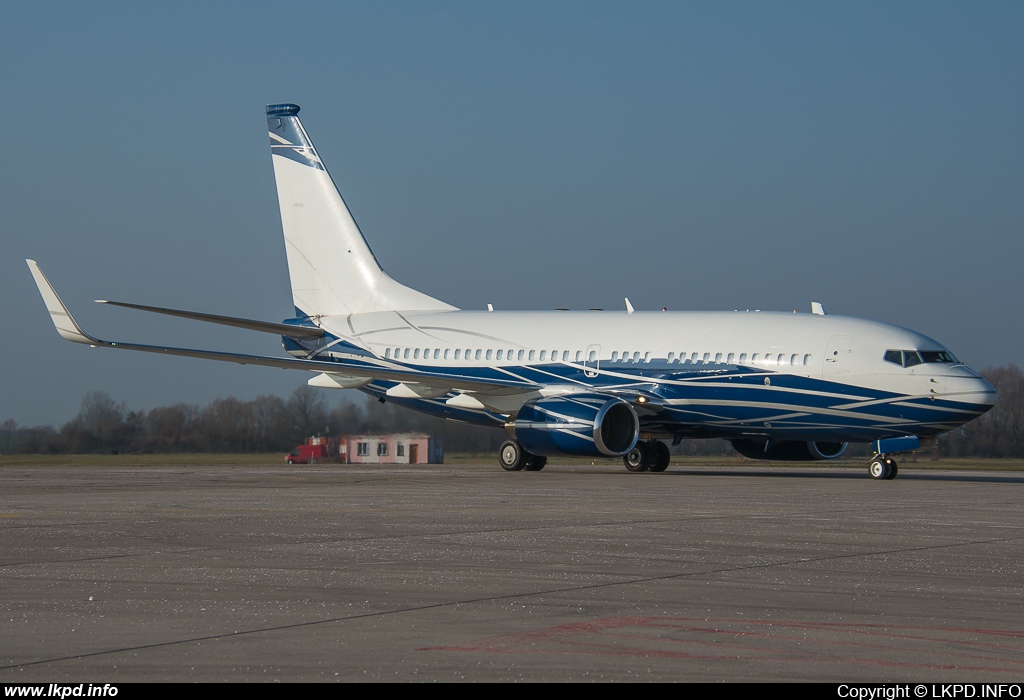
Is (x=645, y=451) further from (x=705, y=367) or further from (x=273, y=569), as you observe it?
(x=273, y=569)

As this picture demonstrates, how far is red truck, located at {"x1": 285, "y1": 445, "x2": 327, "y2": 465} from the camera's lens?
3866 cm

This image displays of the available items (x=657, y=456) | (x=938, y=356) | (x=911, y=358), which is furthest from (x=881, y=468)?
(x=657, y=456)

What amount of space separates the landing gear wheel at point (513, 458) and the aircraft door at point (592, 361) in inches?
98.1

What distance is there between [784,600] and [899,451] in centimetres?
1877

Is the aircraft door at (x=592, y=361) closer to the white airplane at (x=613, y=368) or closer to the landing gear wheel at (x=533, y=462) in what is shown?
the white airplane at (x=613, y=368)

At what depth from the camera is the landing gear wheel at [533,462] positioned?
30234 mm

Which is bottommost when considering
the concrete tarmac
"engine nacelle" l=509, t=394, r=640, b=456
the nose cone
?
the concrete tarmac

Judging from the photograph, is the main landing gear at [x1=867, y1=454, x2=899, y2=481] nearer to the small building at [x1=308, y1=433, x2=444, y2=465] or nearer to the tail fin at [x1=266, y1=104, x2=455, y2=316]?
the tail fin at [x1=266, y1=104, x2=455, y2=316]

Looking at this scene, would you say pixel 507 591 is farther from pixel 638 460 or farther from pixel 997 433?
pixel 997 433

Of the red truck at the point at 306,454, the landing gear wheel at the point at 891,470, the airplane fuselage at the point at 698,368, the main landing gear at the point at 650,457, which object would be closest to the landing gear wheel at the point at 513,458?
the airplane fuselage at the point at 698,368

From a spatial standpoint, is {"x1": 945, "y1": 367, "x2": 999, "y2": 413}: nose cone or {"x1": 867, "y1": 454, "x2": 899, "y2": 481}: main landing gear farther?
{"x1": 867, "y1": 454, "x2": 899, "y2": 481}: main landing gear

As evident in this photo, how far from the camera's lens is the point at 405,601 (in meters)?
8.64

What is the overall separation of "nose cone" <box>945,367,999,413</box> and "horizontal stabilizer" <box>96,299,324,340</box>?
17.0m

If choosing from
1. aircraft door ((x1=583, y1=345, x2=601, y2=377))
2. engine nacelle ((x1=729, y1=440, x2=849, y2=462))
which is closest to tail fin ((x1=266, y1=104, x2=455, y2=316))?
aircraft door ((x1=583, y1=345, x2=601, y2=377))
